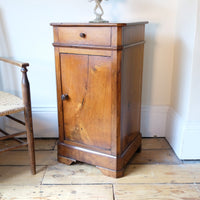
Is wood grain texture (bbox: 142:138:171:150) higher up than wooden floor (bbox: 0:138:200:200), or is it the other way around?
wooden floor (bbox: 0:138:200:200)

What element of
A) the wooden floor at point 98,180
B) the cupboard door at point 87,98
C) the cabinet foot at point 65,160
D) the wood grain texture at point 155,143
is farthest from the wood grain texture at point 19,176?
the wood grain texture at point 155,143

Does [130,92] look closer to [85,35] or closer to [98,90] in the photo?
[98,90]

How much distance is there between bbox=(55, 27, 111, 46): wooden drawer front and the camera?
1.23 m

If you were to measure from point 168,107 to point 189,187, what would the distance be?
0.66 meters

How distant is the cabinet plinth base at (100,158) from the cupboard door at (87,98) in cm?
6

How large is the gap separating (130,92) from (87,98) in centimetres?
26

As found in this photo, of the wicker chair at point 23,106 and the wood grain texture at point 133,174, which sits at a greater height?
the wicker chair at point 23,106

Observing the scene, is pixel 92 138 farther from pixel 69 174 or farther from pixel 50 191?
pixel 50 191

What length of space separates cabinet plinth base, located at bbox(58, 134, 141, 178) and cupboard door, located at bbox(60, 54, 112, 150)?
0.06m

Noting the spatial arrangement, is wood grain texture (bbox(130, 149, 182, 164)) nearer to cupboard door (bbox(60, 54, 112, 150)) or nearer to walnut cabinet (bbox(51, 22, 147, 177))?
walnut cabinet (bbox(51, 22, 147, 177))

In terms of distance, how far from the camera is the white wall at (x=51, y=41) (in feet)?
5.53

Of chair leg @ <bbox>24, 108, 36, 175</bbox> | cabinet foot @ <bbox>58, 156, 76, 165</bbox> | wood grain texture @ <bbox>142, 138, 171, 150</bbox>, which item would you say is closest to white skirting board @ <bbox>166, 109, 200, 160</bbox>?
wood grain texture @ <bbox>142, 138, 171, 150</bbox>

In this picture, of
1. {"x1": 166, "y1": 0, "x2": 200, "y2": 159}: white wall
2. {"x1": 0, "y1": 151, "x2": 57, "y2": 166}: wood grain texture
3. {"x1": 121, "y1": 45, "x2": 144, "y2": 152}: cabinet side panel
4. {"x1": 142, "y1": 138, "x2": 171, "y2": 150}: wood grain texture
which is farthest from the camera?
{"x1": 142, "y1": 138, "x2": 171, "y2": 150}: wood grain texture

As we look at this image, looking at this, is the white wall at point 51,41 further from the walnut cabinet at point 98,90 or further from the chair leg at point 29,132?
the chair leg at point 29,132
